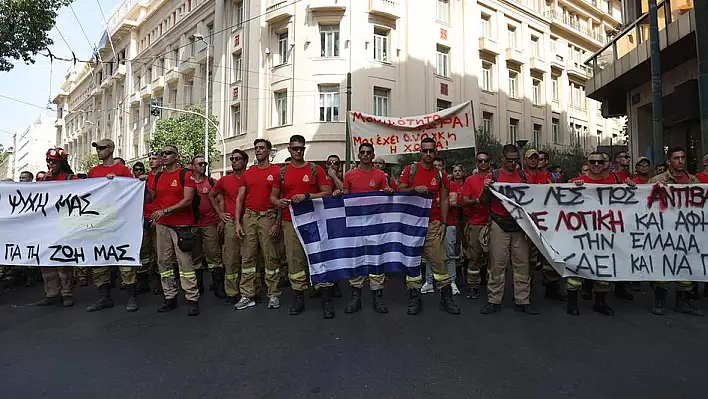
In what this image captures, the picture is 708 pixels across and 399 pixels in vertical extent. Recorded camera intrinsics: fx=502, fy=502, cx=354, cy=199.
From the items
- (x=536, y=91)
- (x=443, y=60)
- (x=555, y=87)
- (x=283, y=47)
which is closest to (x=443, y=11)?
(x=443, y=60)

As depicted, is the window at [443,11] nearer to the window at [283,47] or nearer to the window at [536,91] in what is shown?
the window at [283,47]


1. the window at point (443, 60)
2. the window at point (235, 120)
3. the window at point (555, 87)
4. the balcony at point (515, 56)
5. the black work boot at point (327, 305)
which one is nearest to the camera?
the black work boot at point (327, 305)

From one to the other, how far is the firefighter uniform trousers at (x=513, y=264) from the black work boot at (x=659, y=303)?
140cm

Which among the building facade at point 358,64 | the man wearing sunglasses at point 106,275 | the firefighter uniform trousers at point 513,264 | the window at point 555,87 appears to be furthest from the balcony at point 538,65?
the man wearing sunglasses at point 106,275

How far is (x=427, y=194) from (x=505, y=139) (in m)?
26.4

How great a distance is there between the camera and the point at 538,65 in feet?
108

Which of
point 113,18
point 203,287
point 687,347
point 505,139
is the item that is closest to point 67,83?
point 113,18

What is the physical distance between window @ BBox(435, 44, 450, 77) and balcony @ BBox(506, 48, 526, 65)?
535 centimetres

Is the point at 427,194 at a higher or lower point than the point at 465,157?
lower

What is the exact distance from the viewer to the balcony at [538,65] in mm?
32438

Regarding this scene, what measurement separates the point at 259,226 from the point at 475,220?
287cm

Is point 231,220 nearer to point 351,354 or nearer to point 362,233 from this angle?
point 362,233

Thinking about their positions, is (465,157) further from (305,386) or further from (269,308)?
(305,386)

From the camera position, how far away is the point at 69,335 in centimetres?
483
